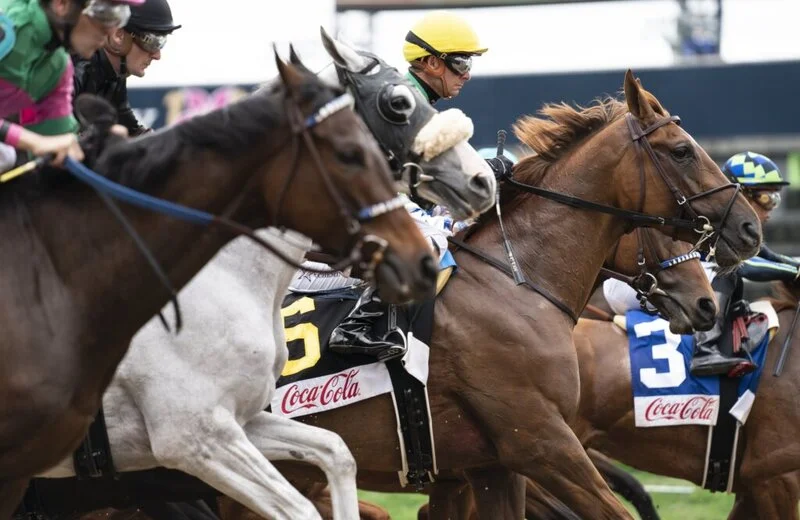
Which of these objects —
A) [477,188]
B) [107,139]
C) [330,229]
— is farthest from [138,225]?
[477,188]

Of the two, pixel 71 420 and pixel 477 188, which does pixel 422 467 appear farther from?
pixel 71 420

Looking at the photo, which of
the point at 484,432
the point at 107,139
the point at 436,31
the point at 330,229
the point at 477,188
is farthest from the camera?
the point at 436,31

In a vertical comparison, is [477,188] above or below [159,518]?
above

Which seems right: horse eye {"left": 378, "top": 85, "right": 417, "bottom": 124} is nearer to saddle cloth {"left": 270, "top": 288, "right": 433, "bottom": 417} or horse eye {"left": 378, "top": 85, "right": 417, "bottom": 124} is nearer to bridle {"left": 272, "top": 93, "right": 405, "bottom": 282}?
saddle cloth {"left": 270, "top": 288, "right": 433, "bottom": 417}

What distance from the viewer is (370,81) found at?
546 cm

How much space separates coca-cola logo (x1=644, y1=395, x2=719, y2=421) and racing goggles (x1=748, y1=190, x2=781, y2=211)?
4.17 ft

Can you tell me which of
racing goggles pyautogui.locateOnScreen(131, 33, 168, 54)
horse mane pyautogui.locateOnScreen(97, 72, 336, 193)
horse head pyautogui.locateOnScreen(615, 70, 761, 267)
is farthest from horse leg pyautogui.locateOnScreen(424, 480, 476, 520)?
horse mane pyautogui.locateOnScreen(97, 72, 336, 193)

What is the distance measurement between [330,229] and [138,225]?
0.62 metres

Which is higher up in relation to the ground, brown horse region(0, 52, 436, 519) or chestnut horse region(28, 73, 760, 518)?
brown horse region(0, 52, 436, 519)

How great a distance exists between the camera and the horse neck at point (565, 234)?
6113 mm

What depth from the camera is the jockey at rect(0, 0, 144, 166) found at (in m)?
4.11

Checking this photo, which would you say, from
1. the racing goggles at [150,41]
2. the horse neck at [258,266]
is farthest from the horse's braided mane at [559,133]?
the racing goggles at [150,41]

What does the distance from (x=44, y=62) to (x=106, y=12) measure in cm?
26

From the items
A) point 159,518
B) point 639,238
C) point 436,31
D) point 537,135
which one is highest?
point 436,31
